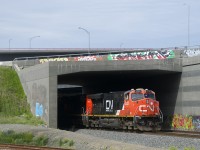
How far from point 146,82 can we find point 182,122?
1047 centimetres

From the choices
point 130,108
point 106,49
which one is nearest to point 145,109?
point 130,108

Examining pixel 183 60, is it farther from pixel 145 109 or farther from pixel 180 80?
pixel 145 109

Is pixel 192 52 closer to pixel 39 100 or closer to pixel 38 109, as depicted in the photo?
pixel 39 100

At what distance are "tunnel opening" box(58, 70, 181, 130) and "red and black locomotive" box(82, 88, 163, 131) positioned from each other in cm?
416

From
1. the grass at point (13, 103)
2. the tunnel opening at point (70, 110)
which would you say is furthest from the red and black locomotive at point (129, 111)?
the grass at point (13, 103)

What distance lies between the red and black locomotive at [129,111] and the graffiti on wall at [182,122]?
3589mm

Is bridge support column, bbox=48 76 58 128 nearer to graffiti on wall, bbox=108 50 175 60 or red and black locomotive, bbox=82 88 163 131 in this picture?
red and black locomotive, bbox=82 88 163 131

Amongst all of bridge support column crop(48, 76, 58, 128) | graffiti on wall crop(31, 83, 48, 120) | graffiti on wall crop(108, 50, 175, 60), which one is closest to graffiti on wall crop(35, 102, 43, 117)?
graffiti on wall crop(31, 83, 48, 120)

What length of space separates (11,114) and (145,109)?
14838 millimetres

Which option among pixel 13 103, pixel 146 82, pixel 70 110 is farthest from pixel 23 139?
pixel 146 82

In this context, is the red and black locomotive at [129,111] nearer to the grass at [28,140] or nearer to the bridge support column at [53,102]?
the bridge support column at [53,102]

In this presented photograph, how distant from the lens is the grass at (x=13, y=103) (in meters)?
38.5

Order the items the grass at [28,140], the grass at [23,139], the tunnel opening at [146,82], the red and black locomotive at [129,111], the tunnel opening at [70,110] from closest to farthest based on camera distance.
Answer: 1. the grass at [28,140]
2. the grass at [23,139]
3. the red and black locomotive at [129,111]
4. the tunnel opening at [146,82]
5. the tunnel opening at [70,110]

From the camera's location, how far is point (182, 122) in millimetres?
40219
